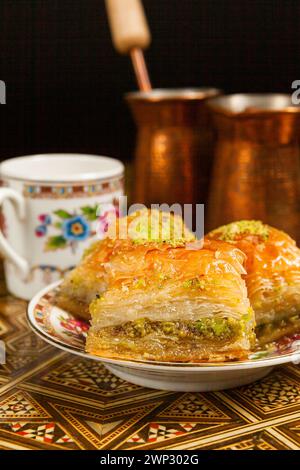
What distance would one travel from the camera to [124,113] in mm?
2039

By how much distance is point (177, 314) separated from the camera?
0.91 metres

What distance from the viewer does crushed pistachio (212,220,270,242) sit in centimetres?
108

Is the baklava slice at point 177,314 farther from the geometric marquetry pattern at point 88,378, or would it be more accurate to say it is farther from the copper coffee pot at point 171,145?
the copper coffee pot at point 171,145

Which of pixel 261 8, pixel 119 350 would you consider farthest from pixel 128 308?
pixel 261 8

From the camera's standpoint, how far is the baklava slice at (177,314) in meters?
0.90

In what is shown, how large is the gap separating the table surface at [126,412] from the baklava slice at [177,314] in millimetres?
74

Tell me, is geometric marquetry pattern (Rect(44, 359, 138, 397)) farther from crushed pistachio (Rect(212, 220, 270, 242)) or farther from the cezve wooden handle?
the cezve wooden handle

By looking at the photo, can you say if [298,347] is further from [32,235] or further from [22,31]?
[22,31]

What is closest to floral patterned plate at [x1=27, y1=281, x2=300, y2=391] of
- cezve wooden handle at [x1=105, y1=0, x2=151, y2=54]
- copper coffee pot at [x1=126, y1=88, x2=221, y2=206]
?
copper coffee pot at [x1=126, y1=88, x2=221, y2=206]

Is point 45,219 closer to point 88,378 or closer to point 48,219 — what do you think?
point 48,219

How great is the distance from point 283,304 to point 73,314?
309 millimetres

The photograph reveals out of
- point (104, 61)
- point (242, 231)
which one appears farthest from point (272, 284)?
point (104, 61)

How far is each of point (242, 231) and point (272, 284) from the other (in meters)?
0.12

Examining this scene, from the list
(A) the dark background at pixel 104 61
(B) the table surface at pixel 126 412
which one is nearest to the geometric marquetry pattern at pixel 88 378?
(B) the table surface at pixel 126 412
